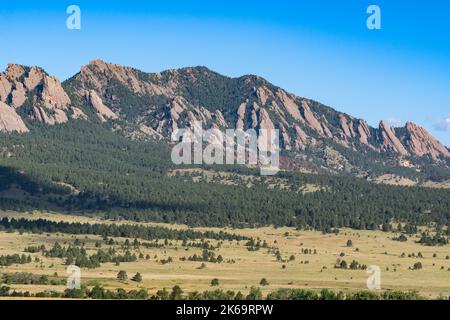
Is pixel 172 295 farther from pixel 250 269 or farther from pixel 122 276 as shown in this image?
pixel 250 269

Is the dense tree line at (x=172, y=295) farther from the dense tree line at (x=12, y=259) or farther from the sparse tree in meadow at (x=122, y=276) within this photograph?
the dense tree line at (x=12, y=259)

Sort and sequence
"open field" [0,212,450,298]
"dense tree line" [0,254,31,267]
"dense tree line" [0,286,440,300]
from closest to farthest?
"dense tree line" [0,286,440,300] → "open field" [0,212,450,298] → "dense tree line" [0,254,31,267]

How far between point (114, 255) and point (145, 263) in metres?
11.5

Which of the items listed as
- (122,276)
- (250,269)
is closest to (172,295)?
(122,276)

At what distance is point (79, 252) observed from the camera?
16512cm

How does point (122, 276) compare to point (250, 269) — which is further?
Result: point (250, 269)

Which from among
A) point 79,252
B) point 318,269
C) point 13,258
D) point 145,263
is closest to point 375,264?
point 318,269

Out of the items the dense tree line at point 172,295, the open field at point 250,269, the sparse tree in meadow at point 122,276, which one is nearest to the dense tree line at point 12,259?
the open field at point 250,269

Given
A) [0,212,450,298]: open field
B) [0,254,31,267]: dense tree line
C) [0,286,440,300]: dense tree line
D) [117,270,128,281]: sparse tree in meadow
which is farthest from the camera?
[0,254,31,267]: dense tree line

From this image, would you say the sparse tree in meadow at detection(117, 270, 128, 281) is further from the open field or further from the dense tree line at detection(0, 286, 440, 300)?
the dense tree line at detection(0, 286, 440, 300)

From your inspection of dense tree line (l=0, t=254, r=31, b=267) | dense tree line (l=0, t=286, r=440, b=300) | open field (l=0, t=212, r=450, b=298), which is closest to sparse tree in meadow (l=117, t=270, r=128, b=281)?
open field (l=0, t=212, r=450, b=298)

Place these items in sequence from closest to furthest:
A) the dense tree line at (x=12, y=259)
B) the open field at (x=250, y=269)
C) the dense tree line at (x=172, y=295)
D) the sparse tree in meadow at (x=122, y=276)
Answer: the dense tree line at (x=172, y=295)
the open field at (x=250, y=269)
the sparse tree in meadow at (x=122, y=276)
the dense tree line at (x=12, y=259)
